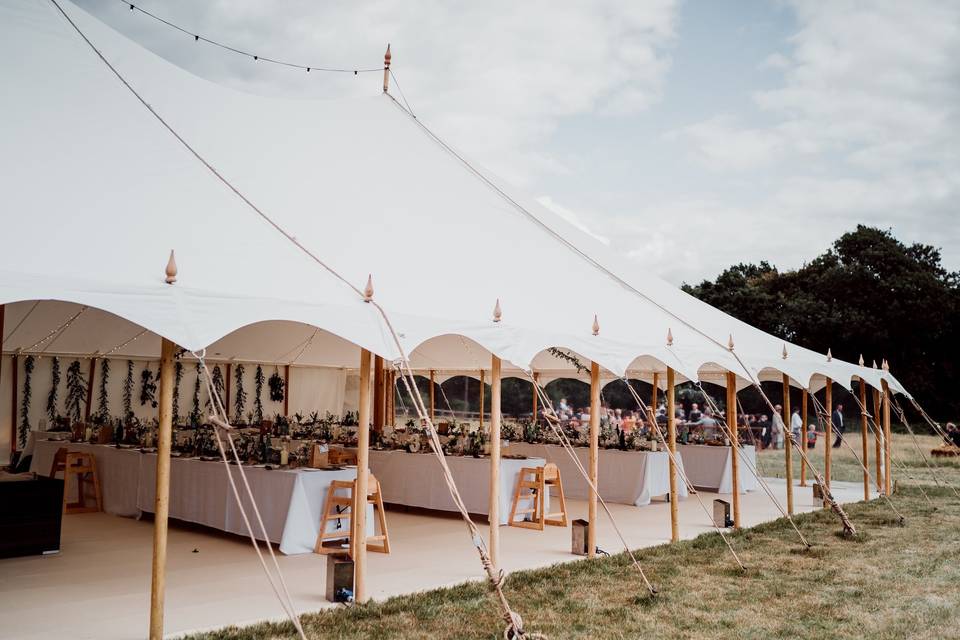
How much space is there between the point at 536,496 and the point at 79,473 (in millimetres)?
5584

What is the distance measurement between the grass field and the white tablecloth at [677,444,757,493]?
13.4 feet

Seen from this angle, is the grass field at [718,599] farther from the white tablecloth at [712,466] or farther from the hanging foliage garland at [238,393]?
the hanging foliage garland at [238,393]

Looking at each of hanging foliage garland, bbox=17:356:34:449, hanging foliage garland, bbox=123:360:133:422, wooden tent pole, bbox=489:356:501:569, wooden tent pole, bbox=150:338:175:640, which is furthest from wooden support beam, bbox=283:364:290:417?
wooden tent pole, bbox=150:338:175:640

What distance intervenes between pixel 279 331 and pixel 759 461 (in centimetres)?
1195

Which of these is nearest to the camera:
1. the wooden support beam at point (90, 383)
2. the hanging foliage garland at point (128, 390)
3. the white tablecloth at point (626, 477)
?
the white tablecloth at point (626, 477)

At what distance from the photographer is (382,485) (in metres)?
10.3

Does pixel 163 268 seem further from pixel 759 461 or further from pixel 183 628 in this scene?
pixel 759 461

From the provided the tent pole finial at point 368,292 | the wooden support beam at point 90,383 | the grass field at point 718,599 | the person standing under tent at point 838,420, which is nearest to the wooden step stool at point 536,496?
the grass field at point 718,599

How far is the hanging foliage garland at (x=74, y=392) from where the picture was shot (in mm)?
14773

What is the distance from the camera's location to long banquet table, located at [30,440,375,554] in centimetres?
741

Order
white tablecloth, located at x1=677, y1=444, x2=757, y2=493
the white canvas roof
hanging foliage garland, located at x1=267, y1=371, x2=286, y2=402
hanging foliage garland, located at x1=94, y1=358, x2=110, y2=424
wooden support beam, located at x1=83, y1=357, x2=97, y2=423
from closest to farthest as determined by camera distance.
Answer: the white canvas roof
white tablecloth, located at x1=677, y1=444, x2=757, y2=493
wooden support beam, located at x1=83, y1=357, x2=97, y2=423
hanging foliage garland, located at x1=94, y1=358, x2=110, y2=424
hanging foliage garland, located at x1=267, y1=371, x2=286, y2=402

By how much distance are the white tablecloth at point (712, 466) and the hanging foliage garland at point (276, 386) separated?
9729 millimetres

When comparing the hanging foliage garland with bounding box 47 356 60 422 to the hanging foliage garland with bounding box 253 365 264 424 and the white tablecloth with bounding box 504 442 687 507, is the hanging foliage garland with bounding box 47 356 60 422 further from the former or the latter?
the white tablecloth with bounding box 504 442 687 507

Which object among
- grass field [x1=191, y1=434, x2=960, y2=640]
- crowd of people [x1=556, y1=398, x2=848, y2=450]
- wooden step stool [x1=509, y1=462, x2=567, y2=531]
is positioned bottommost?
grass field [x1=191, y1=434, x2=960, y2=640]
